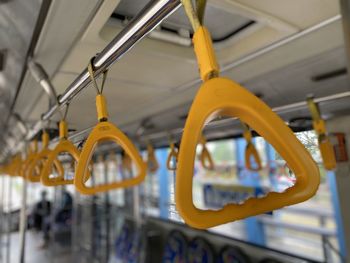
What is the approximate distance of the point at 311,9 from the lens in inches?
26.7

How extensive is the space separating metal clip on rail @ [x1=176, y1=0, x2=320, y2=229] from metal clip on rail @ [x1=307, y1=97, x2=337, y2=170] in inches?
27.2

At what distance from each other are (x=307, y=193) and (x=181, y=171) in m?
0.14

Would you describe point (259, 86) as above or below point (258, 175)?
above

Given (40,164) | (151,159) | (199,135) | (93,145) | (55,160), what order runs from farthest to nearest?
(151,159)
(40,164)
(55,160)
(93,145)
(199,135)

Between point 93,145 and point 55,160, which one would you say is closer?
point 93,145

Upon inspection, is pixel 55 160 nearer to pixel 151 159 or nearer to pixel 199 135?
pixel 199 135

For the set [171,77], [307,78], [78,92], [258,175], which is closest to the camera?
[78,92]

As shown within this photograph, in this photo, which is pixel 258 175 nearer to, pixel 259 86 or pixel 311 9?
pixel 259 86

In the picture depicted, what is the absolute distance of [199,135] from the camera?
0.91ft

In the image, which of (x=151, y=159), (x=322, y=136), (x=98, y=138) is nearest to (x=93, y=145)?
(x=98, y=138)

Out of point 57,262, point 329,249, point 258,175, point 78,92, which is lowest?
point 57,262

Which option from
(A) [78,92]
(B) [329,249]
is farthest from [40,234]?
(A) [78,92]

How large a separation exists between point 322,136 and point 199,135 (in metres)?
0.82

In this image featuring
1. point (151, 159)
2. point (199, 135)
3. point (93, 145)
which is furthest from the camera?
Answer: point (151, 159)
